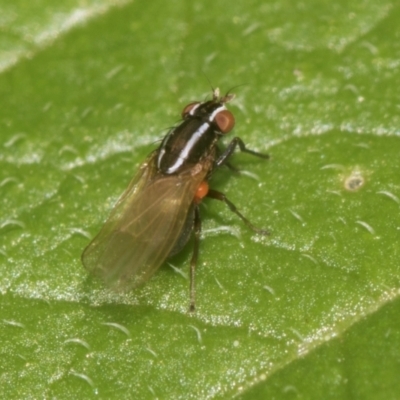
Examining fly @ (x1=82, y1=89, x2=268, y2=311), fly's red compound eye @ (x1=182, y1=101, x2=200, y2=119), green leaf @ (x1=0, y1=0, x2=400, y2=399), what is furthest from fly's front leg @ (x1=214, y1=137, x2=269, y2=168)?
fly's red compound eye @ (x1=182, y1=101, x2=200, y2=119)

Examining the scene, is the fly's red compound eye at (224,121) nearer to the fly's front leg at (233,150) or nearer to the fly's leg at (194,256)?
the fly's front leg at (233,150)

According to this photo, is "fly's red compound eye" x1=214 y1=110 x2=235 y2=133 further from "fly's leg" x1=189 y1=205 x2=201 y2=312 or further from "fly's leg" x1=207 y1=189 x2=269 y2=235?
"fly's leg" x1=189 y1=205 x2=201 y2=312

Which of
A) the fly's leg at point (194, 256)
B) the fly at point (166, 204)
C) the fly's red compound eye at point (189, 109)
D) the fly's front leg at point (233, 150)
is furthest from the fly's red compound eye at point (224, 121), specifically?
the fly's leg at point (194, 256)

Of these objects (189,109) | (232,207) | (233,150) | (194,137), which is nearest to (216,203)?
(232,207)

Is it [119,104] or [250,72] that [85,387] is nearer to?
[119,104]

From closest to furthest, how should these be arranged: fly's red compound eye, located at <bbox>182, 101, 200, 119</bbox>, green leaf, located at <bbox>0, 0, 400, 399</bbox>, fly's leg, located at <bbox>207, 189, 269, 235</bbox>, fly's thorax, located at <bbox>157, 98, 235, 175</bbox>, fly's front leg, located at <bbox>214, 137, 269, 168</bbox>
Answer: green leaf, located at <bbox>0, 0, 400, 399</bbox> → fly's leg, located at <bbox>207, 189, 269, 235</bbox> → fly's thorax, located at <bbox>157, 98, 235, 175</bbox> → fly's front leg, located at <bbox>214, 137, 269, 168</bbox> → fly's red compound eye, located at <bbox>182, 101, 200, 119</bbox>

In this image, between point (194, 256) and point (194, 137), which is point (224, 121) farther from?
point (194, 256)

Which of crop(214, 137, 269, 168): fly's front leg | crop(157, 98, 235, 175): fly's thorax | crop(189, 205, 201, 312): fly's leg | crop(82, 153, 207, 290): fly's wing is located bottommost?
crop(189, 205, 201, 312): fly's leg

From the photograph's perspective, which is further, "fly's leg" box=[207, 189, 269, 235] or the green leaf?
"fly's leg" box=[207, 189, 269, 235]

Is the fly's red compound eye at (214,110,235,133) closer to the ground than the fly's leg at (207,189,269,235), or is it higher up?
higher up
